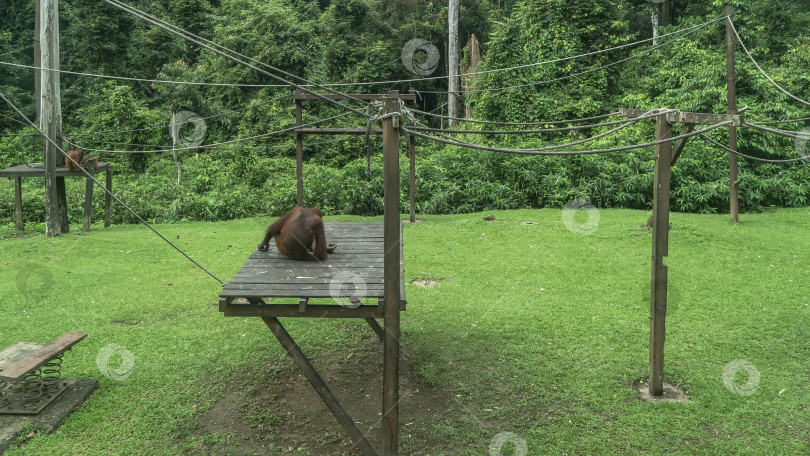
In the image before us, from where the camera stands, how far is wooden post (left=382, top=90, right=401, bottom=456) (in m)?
3.52

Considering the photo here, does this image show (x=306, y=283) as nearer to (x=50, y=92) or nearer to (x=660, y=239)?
(x=660, y=239)

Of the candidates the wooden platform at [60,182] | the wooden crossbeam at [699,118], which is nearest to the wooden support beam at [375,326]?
the wooden crossbeam at [699,118]

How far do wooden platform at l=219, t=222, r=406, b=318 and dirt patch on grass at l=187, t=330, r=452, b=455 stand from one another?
0.91 m

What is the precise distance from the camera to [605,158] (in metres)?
13.6

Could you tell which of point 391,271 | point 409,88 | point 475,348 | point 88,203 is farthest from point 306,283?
point 409,88

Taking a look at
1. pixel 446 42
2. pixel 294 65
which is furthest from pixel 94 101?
pixel 446 42

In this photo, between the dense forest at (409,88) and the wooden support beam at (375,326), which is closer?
the wooden support beam at (375,326)

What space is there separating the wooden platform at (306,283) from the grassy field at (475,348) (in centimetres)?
106

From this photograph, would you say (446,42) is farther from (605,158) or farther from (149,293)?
(149,293)

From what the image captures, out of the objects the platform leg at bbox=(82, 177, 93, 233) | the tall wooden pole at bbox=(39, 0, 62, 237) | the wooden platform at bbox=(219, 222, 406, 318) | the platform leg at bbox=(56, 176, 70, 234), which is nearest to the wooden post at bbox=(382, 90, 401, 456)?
the wooden platform at bbox=(219, 222, 406, 318)

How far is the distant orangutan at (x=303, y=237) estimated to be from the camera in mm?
4715

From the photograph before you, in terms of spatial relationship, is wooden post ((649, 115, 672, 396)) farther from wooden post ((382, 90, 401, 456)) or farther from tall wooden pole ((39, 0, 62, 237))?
tall wooden pole ((39, 0, 62, 237))

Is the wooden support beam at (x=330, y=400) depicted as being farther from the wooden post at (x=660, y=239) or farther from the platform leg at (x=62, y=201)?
the platform leg at (x=62, y=201)

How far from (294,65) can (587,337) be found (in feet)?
56.3
